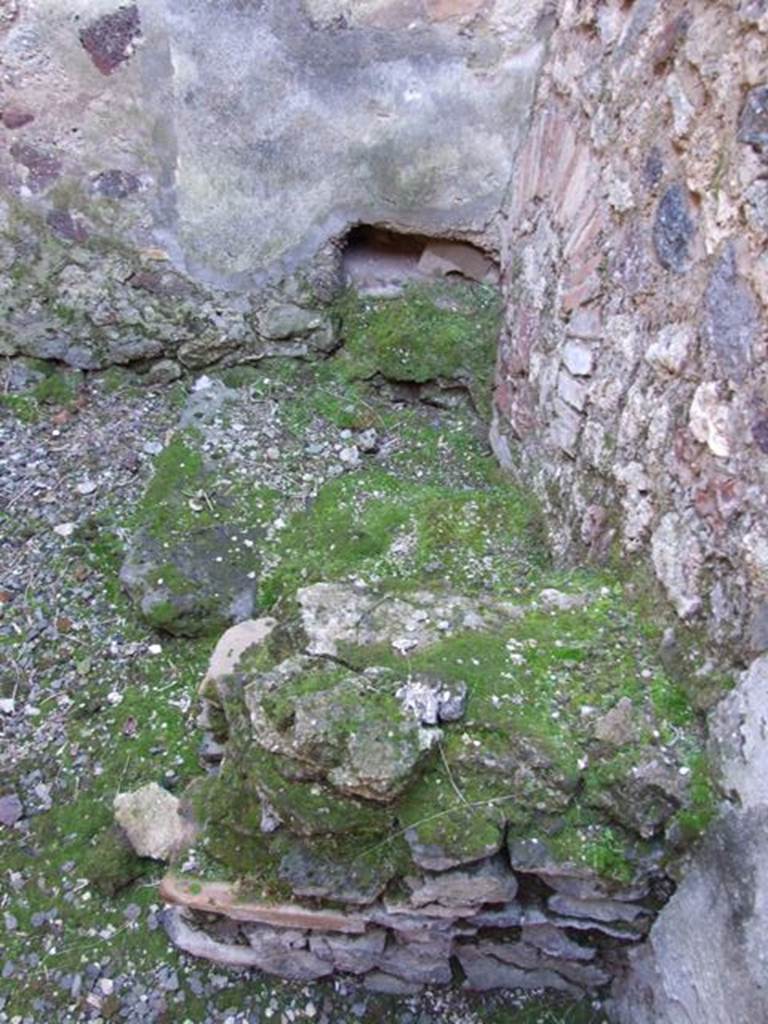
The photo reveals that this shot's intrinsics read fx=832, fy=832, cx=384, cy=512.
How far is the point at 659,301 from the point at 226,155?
1739 millimetres

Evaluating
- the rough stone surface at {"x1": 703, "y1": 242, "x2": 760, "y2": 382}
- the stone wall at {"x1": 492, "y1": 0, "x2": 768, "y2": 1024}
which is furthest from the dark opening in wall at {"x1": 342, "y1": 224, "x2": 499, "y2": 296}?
the rough stone surface at {"x1": 703, "y1": 242, "x2": 760, "y2": 382}

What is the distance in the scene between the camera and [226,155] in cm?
283

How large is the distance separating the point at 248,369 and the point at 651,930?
7.49ft

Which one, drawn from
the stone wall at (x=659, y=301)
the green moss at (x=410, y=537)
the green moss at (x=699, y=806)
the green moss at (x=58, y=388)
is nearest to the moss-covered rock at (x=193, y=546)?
the green moss at (x=410, y=537)

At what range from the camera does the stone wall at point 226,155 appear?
2.68 metres

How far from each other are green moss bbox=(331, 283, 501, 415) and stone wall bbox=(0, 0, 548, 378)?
0.50ft

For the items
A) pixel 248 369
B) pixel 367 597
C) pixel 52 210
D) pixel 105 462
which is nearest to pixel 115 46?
pixel 52 210

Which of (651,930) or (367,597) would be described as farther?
(367,597)

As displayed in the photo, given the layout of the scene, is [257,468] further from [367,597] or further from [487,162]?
[487,162]

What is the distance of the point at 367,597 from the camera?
1854 mm

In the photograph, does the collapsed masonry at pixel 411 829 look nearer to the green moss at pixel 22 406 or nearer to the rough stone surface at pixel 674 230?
the rough stone surface at pixel 674 230

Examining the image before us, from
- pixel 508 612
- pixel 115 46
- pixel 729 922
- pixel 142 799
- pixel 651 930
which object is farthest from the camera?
pixel 115 46

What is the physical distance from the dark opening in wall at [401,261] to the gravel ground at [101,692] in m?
0.46

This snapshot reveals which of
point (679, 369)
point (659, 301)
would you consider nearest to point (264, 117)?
point (659, 301)
